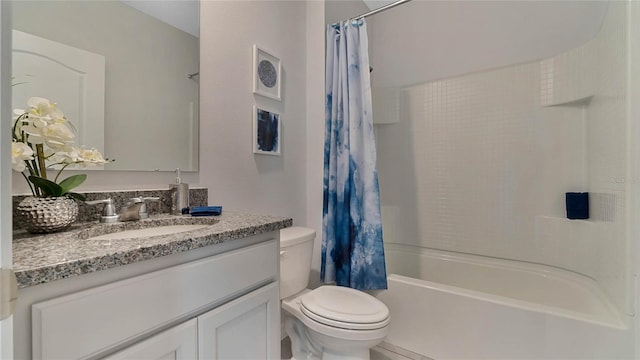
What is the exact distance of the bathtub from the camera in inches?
49.1

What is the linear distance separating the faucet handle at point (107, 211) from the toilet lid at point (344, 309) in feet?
2.90

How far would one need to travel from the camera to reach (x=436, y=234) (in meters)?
2.27

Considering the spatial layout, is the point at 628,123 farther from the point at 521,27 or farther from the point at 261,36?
the point at 261,36

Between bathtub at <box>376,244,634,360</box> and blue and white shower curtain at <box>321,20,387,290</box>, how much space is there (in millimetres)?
225

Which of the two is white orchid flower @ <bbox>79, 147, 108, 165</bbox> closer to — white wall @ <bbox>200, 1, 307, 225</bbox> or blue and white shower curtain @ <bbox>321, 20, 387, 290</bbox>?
white wall @ <bbox>200, 1, 307, 225</bbox>

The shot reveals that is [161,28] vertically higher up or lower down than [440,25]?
lower down

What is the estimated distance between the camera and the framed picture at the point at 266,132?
160 centimetres

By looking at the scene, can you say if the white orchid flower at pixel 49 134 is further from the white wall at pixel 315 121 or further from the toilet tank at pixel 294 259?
the white wall at pixel 315 121

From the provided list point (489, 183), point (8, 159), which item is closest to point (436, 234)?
point (489, 183)

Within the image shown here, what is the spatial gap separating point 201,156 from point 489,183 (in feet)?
6.31

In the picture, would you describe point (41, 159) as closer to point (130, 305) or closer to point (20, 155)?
point (20, 155)

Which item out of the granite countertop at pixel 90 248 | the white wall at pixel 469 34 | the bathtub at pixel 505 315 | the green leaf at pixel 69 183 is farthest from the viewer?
the white wall at pixel 469 34

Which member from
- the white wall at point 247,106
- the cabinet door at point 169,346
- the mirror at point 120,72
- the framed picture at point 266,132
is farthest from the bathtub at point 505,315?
the mirror at point 120,72

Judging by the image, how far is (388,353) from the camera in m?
1.68
